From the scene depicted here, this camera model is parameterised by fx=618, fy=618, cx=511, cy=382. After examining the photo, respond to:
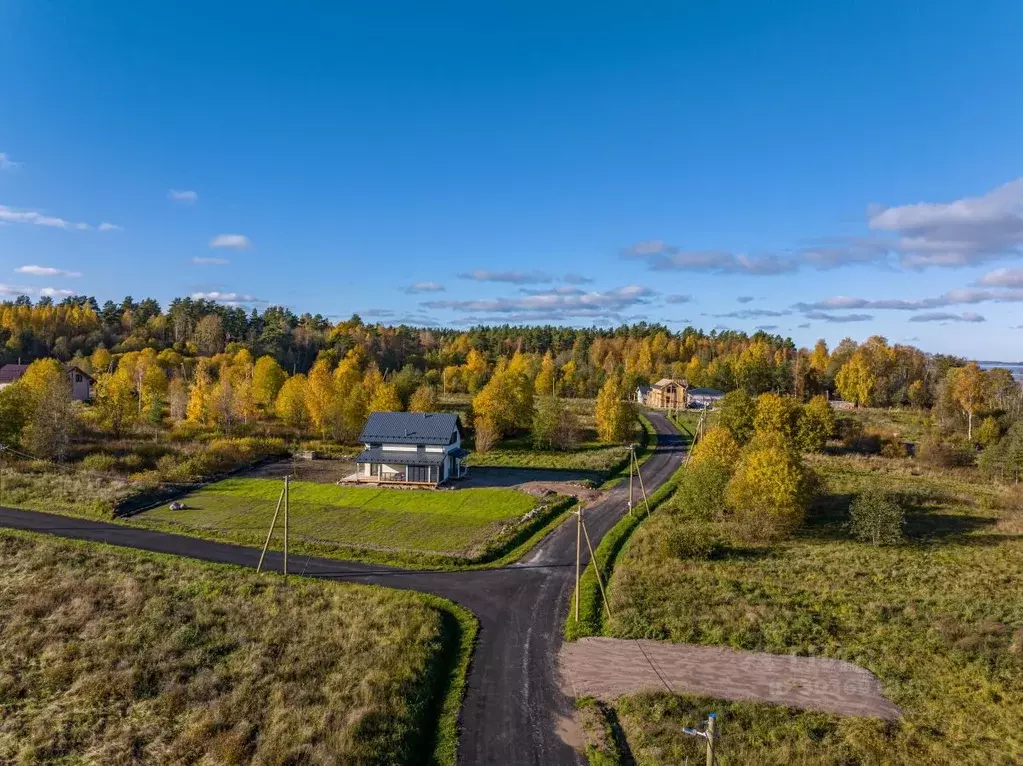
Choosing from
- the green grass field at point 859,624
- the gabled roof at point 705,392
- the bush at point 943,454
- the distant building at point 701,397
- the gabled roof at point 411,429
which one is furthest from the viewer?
the gabled roof at point 705,392

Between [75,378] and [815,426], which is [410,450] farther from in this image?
[75,378]

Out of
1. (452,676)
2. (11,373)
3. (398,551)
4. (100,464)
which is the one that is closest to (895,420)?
(398,551)

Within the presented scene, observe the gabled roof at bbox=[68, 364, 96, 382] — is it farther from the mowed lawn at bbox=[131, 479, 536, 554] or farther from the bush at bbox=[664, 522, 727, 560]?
the bush at bbox=[664, 522, 727, 560]

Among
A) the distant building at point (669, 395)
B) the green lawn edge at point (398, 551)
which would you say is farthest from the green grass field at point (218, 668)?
the distant building at point (669, 395)

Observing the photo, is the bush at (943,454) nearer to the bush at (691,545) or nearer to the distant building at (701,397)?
the distant building at (701,397)

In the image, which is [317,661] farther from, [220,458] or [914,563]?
[220,458]

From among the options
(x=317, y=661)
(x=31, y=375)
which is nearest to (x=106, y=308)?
(x=31, y=375)

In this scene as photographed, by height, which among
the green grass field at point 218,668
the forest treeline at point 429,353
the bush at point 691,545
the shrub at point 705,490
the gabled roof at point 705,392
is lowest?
the green grass field at point 218,668
